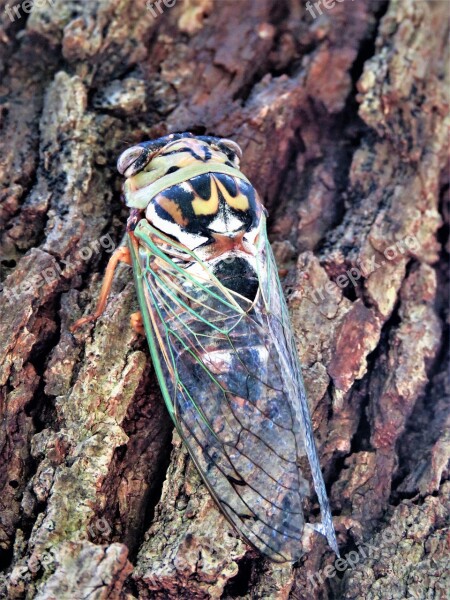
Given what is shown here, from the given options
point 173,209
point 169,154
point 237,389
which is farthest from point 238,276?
point 169,154

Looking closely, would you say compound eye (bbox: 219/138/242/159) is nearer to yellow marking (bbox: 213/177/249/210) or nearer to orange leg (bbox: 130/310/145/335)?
yellow marking (bbox: 213/177/249/210)

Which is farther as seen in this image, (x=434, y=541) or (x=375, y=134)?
(x=375, y=134)

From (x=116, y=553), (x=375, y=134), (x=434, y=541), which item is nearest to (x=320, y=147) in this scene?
(x=375, y=134)

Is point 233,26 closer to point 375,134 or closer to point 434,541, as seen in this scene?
point 375,134

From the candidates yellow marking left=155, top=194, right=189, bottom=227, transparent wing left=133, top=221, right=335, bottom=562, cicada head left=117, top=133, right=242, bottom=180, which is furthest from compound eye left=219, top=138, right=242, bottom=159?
transparent wing left=133, top=221, right=335, bottom=562

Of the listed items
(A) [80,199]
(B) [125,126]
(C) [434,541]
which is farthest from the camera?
(B) [125,126]

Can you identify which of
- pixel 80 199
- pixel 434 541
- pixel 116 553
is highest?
pixel 80 199

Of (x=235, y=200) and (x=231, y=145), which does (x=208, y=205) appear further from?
(x=231, y=145)

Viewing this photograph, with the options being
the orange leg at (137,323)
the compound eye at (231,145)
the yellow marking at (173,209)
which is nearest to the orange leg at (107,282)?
the orange leg at (137,323)
